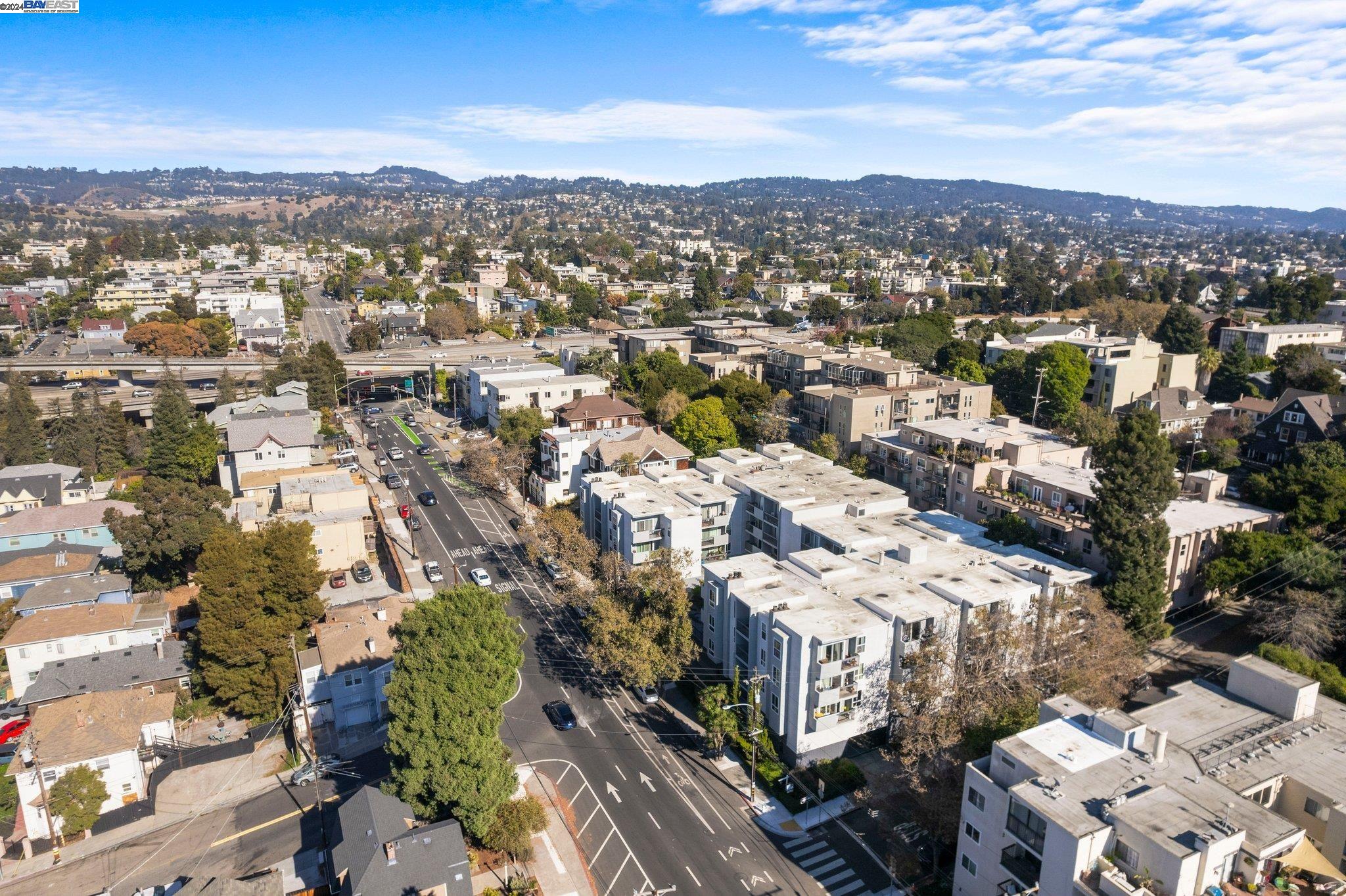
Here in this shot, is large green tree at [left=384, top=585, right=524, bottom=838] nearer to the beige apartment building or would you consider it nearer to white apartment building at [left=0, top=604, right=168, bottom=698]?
white apartment building at [left=0, top=604, right=168, bottom=698]

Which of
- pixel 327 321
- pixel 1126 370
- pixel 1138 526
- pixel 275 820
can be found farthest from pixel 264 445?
pixel 327 321

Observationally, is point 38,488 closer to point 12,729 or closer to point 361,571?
point 361,571

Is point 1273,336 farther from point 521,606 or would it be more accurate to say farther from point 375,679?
point 375,679

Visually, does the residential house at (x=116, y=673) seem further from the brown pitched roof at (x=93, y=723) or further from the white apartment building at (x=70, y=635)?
the brown pitched roof at (x=93, y=723)

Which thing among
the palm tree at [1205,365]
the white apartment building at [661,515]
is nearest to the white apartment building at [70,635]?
the white apartment building at [661,515]

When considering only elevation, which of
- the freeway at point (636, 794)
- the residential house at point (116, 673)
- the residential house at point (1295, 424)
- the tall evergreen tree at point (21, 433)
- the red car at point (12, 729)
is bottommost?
the red car at point (12, 729)
